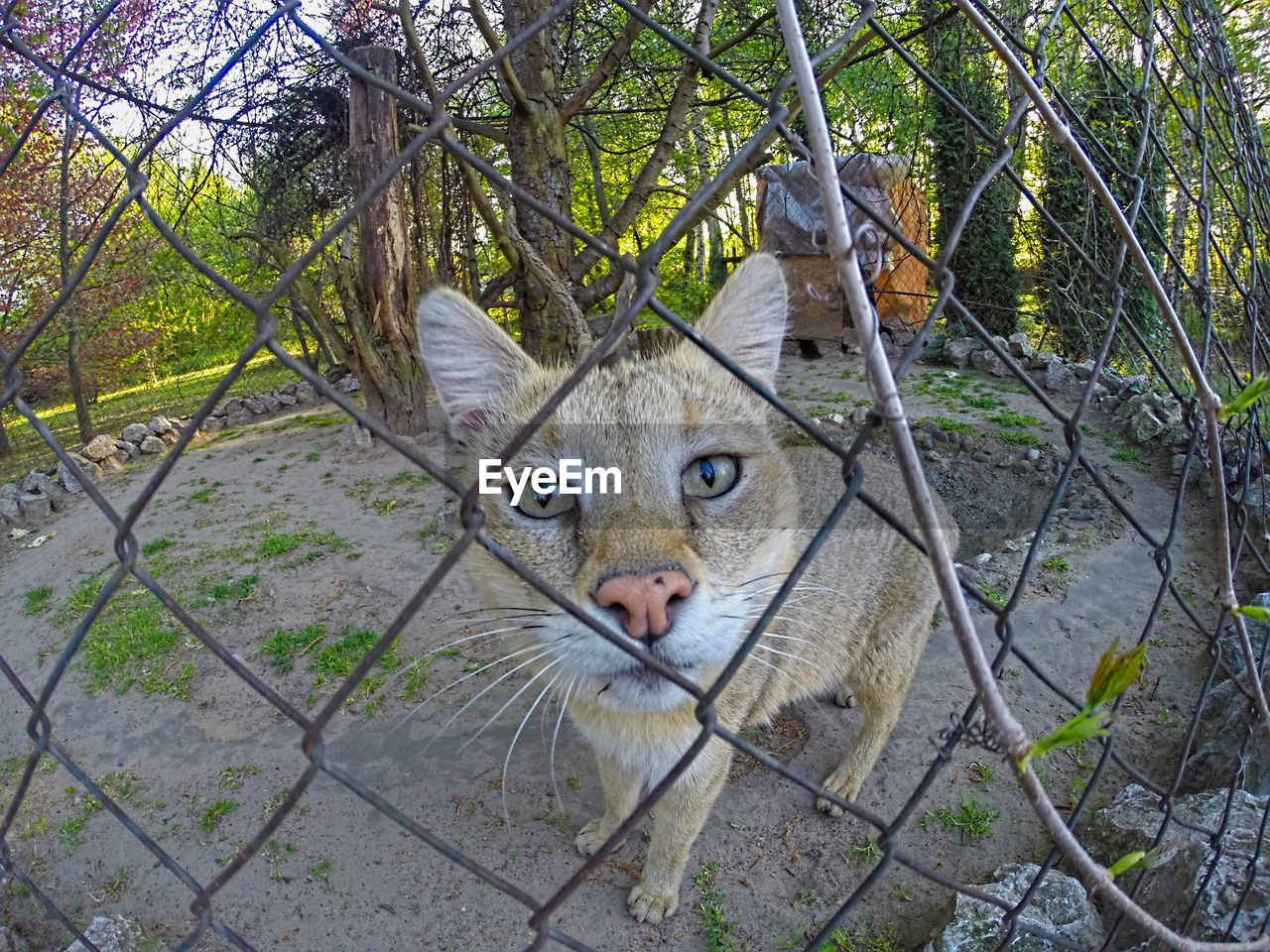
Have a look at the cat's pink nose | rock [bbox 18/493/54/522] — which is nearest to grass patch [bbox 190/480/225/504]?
rock [bbox 18/493/54/522]

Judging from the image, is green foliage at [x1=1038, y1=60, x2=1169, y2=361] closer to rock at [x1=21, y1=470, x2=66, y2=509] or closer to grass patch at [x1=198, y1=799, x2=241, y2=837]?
grass patch at [x1=198, y1=799, x2=241, y2=837]

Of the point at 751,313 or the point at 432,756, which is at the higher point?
the point at 751,313

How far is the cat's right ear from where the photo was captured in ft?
7.22

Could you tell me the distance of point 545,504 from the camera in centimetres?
212

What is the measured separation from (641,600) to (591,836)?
73.4 inches

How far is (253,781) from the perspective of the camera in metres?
→ 3.50

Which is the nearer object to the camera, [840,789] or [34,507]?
[840,789]

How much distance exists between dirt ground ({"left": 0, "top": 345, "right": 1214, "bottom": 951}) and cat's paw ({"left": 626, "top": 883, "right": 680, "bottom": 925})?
0.04 meters

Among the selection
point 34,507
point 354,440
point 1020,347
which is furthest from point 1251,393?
point 34,507

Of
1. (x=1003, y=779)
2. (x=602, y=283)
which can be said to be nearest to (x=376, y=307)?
(x=602, y=283)

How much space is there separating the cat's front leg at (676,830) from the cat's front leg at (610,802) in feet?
0.49

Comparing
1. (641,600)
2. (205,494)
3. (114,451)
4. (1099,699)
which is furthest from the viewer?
(114,451)

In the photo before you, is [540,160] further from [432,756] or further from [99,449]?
[99,449]

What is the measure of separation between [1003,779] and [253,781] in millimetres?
3452
